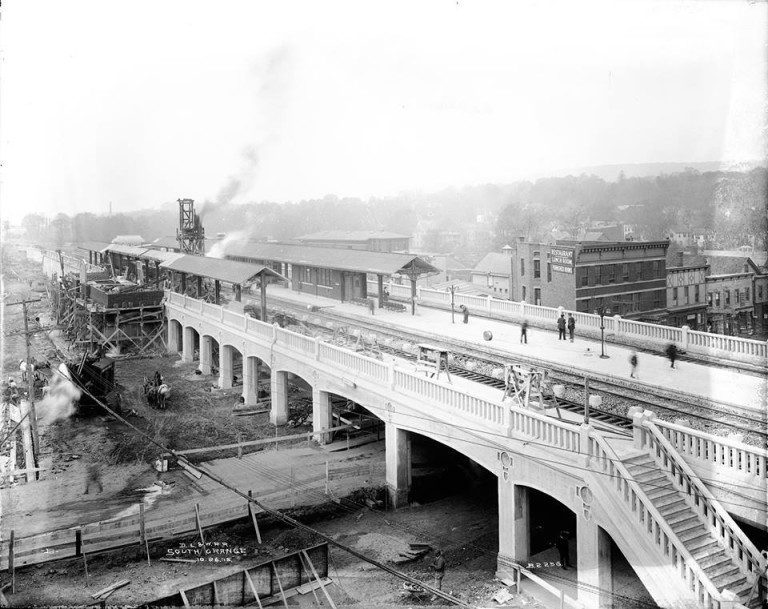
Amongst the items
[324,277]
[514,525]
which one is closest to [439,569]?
[514,525]

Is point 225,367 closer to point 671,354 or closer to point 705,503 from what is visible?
point 671,354

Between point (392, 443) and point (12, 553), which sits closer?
point (12, 553)

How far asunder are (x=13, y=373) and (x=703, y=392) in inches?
1689

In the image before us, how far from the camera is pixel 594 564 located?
14.9m

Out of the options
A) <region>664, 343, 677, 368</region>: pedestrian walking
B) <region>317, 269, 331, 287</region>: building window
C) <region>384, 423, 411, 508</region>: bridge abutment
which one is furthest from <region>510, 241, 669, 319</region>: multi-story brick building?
<region>384, 423, 411, 508</region>: bridge abutment

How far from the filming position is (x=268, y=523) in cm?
2092

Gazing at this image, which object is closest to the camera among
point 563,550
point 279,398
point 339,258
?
point 563,550

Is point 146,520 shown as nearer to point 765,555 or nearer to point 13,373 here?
point 765,555

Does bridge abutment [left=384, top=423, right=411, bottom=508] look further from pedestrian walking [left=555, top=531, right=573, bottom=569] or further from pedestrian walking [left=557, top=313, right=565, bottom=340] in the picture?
pedestrian walking [left=557, top=313, right=565, bottom=340]

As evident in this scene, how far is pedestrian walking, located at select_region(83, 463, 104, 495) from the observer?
24.4m

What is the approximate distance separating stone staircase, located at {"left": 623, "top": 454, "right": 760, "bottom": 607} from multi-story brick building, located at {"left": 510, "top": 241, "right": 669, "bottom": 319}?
109 feet

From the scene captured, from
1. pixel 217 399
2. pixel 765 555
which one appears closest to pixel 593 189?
pixel 217 399

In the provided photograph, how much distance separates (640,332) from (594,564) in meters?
15.2

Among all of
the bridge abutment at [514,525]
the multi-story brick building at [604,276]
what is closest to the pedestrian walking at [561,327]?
the bridge abutment at [514,525]
